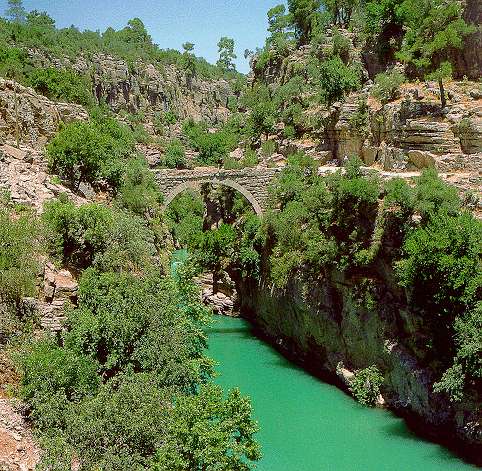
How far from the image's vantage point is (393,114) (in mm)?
24984

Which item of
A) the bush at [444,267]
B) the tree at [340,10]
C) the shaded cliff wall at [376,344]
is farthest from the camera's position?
the tree at [340,10]

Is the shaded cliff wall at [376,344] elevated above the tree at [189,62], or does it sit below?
below

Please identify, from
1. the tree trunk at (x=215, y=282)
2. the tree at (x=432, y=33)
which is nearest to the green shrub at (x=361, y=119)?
the tree at (x=432, y=33)

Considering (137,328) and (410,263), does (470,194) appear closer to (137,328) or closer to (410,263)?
(410,263)

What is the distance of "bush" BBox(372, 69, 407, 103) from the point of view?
1038 inches

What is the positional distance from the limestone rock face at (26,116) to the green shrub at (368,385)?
14.2 meters

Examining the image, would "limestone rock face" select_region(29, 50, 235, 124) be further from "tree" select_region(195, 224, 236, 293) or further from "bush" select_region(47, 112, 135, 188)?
"bush" select_region(47, 112, 135, 188)

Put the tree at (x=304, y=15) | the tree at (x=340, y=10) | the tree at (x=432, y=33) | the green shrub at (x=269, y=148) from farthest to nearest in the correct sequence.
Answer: the tree at (x=304, y=15)
the tree at (x=340, y=10)
the green shrub at (x=269, y=148)
the tree at (x=432, y=33)

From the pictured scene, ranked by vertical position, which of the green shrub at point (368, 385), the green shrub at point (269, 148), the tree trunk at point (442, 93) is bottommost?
the green shrub at point (368, 385)

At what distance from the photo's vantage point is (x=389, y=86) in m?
26.5

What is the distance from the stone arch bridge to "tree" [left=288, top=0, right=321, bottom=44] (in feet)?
55.5

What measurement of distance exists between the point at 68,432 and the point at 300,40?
36570 mm

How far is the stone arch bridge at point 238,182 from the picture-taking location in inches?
1107

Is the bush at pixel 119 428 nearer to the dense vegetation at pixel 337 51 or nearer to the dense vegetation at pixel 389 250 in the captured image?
the dense vegetation at pixel 389 250
